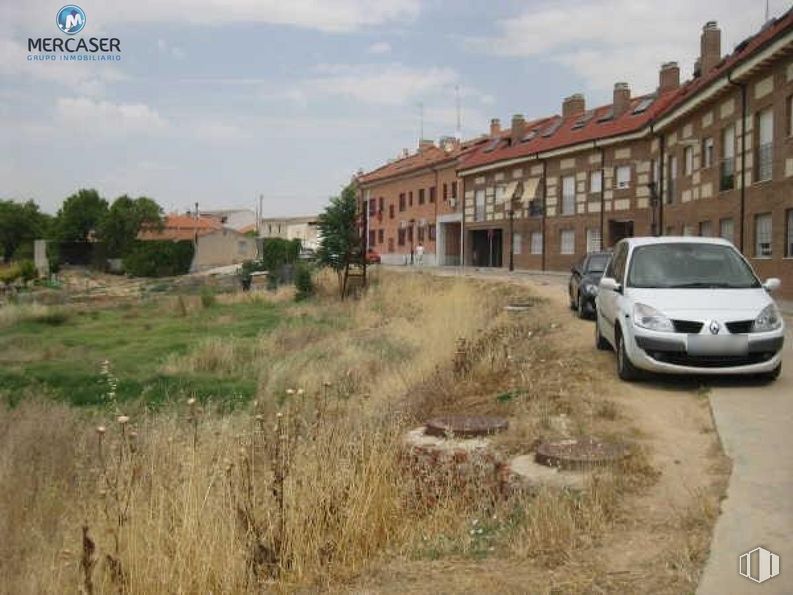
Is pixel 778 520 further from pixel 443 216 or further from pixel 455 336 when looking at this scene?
pixel 443 216

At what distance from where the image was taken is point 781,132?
23.3m

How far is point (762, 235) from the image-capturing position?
82.7 feet

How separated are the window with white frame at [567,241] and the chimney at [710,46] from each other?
11.9m

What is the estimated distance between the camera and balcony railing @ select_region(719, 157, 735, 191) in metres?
27.6

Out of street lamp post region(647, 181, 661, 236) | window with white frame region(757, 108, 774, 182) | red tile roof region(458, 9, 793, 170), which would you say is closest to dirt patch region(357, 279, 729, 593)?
window with white frame region(757, 108, 774, 182)

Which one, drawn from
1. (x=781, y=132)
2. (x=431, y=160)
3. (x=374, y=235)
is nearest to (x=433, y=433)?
(x=781, y=132)

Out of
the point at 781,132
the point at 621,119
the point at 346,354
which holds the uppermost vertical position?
the point at 621,119

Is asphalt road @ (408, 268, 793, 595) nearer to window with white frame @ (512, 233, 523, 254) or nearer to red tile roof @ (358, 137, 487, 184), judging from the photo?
window with white frame @ (512, 233, 523, 254)

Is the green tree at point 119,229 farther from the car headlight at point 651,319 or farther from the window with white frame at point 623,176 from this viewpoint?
the car headlight at point 651,319

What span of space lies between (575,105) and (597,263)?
3410 cm

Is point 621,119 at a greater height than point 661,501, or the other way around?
point 621,119

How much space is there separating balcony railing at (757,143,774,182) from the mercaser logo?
A: 2190cm

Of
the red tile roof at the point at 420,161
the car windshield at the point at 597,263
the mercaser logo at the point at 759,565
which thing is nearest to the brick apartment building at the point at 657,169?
the red tile roof at the point at 420,161

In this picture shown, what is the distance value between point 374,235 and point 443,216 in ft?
49.1
